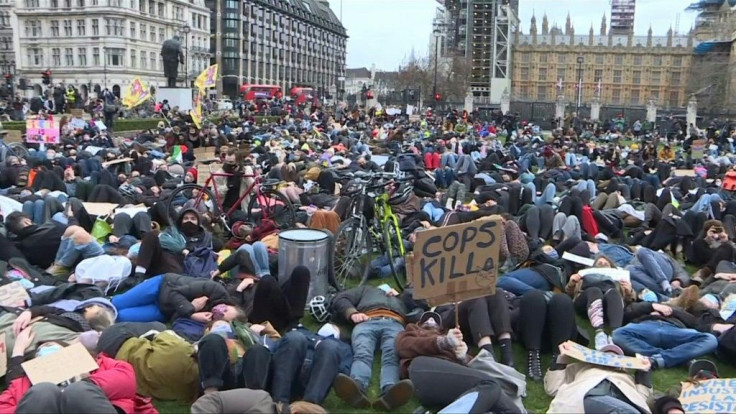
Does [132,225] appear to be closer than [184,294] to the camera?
No

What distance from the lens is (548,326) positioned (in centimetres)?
531

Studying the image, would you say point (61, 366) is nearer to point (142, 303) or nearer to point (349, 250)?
point (142, 303)

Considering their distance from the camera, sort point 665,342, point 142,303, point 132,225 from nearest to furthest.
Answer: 1. point 665,342
2. point 142,303
3. point 132,225

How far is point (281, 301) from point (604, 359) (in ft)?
8.42

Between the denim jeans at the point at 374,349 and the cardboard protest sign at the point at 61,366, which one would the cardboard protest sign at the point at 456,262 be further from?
the cardboard protest sign at the point at 61,366

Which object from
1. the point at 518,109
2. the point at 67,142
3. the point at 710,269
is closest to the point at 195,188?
the point at 710,269

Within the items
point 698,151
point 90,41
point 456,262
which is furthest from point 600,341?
point 90,41

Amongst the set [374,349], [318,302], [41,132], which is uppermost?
[41,132]

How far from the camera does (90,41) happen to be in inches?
2702

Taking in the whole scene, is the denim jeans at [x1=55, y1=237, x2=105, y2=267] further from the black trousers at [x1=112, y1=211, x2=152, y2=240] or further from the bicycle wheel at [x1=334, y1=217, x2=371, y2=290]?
the bicycle wheel at [x1=334, y1=217, x2=371, y2=290]

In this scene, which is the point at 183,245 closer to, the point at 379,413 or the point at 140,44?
the point at 379,413

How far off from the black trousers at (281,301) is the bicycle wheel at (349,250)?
0.83 meters

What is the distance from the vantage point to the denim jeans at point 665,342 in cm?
534

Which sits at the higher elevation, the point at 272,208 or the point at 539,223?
the point at 272,208
